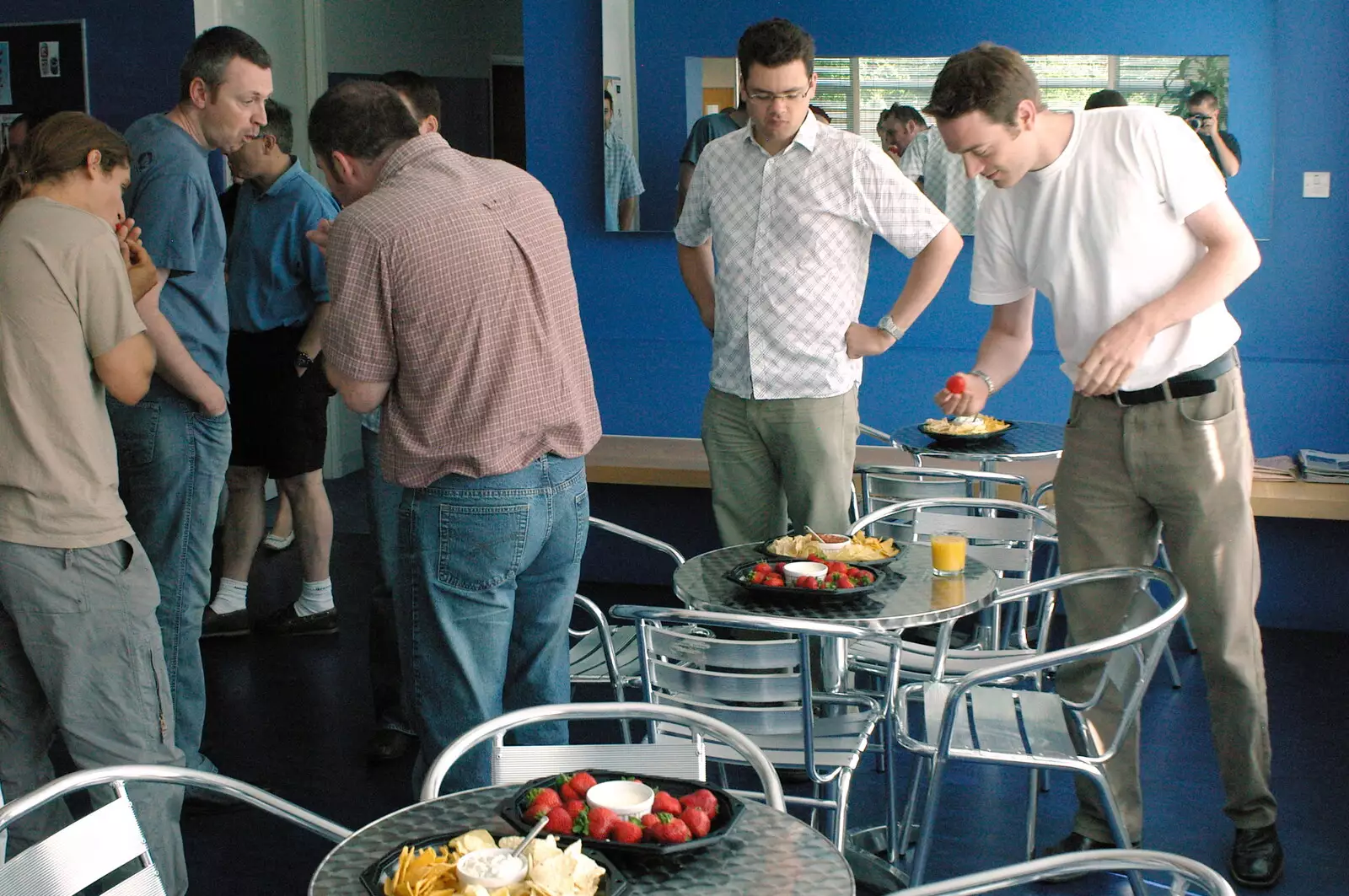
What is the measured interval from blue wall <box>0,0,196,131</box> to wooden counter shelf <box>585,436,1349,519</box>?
2784 mm

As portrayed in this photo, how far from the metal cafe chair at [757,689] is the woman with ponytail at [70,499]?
94 centimetres

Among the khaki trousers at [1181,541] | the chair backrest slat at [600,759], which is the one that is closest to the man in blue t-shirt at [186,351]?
the chair backrest slat at [600,759]

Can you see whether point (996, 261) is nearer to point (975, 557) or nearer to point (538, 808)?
point (975, 557)

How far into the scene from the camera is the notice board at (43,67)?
6465 mm

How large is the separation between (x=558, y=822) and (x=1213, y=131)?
14.0 feet

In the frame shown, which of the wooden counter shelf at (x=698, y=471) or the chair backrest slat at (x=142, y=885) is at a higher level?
the wooden counter shelf at (x=698, y=471)

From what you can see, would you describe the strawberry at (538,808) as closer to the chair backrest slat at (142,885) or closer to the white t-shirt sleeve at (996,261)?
the chair backrest slat at (142,885)

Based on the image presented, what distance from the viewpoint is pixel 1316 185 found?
4938mm

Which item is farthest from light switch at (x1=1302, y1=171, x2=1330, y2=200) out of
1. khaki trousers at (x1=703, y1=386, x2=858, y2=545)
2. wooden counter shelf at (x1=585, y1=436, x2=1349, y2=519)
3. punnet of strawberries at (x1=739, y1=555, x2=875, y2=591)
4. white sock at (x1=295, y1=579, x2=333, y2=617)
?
white sock at (x1=295, y1=579, x2=333, y2=617)

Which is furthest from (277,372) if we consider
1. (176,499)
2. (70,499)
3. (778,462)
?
(70,499)

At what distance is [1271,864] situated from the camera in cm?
294

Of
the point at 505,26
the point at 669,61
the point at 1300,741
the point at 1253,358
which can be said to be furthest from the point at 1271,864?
the point at 505,26

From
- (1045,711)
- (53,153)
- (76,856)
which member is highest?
(53,153)

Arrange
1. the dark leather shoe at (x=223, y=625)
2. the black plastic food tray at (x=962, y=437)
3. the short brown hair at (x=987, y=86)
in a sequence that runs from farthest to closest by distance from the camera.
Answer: the dark leather shoe at (x=223, y=625), the black plastic food tray at (x=962, y=437), the short brown hair at (x=987, y=86)
